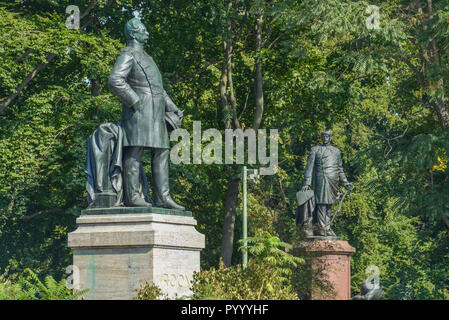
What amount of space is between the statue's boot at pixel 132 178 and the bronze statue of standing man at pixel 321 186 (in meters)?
8.74

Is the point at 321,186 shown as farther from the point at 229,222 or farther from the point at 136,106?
the point at 136,106

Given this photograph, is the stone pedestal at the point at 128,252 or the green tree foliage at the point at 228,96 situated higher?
the green tree foliage at the point at 228,96

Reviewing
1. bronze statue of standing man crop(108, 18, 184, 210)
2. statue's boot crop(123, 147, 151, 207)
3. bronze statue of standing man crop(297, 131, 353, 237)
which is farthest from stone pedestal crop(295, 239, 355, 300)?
statue's boot crop(123, 147, 151, 207)

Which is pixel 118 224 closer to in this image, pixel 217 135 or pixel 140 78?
pixel 140 78

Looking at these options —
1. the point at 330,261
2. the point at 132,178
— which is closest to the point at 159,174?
the point at 132,178

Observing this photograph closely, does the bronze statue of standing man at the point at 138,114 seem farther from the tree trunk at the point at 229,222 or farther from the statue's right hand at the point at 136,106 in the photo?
the tree trunk at the point at 229,222

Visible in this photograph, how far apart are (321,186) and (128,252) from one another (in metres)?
9.96

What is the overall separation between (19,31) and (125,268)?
1571 cm

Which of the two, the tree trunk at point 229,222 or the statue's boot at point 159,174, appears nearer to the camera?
the statue's boot at point 159,174

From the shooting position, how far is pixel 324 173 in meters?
20.6

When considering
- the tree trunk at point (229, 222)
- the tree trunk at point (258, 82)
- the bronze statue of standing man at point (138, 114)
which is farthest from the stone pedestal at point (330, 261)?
the tree trunk at point (258, 82)

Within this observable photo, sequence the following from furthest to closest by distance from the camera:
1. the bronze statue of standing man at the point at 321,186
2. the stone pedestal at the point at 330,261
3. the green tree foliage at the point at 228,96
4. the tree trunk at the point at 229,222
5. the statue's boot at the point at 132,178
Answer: the tree trunk at the point at 229,222 → the green tree foliage at the point at 228,96 → the bronze statue of standing man at the point at 321,186 → the stone pedestal at the point at 330,261 → the statue's boot at the point at 132,178

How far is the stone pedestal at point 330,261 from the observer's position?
1827 centimetres

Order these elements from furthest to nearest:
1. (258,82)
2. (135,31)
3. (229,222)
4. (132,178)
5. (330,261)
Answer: (258,82)
(229,222)
(330,261)
(135,31)
(132,178)
